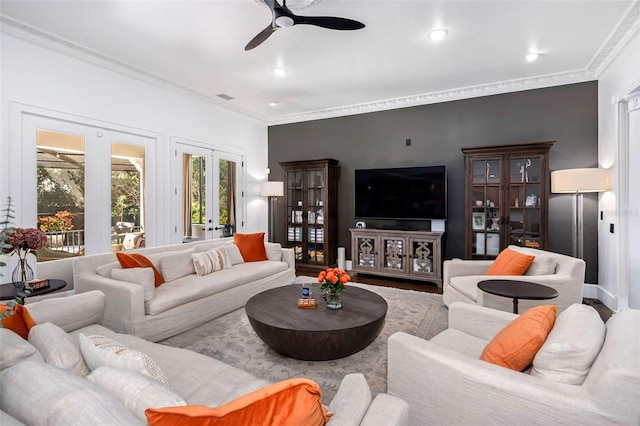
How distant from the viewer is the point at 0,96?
10.2 feet

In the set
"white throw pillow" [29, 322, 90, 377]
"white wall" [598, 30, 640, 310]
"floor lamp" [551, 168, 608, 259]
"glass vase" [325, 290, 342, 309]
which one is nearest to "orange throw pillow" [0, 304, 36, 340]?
"white throw pillow" [29, 322, 90, 377]

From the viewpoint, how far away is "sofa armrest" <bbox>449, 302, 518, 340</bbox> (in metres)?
1.99

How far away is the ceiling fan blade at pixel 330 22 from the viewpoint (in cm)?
254

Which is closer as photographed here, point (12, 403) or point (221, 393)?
point (12, 403)

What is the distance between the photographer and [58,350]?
132 cm

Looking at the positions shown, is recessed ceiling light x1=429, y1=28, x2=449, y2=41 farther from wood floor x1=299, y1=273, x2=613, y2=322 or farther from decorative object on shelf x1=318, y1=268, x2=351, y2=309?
wood floor x1=299, y1=273, x2=613, y2=322

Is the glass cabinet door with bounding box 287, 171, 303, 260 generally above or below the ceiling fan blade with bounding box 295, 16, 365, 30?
below

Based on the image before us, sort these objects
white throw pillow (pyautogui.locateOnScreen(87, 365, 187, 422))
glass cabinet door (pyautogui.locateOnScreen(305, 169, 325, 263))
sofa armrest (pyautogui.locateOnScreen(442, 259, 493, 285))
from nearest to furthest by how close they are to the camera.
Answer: white throw pillow (pyautogui.locateOnScreen(87, 365, 187, 422)) < sofa armrest (pyautogui.locateOnScreen(442, 259, 493, 285)) < glass cabinet door (pyautogui.locateOnScreen(305, 169, 325, 263))

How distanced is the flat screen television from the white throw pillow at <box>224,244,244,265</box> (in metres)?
2.20

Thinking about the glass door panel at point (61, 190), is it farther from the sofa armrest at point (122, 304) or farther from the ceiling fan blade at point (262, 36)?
the ceiling fan blade at point (262, 36)

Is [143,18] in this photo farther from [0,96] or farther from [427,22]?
[427,22]

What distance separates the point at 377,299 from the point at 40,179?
3.71m

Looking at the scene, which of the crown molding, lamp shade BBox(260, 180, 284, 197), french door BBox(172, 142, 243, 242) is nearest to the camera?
the crown molding

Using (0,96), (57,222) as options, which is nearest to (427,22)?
(0,96)
